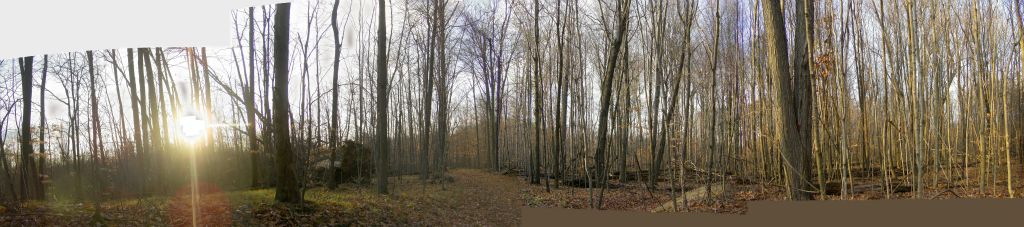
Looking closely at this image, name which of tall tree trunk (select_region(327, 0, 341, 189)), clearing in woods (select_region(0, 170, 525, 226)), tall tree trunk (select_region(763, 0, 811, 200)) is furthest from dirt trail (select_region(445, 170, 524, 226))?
A: tall tree trunk (select_region(763, 0, 811, 200))

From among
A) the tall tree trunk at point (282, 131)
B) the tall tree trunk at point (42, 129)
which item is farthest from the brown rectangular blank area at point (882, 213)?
the tall tree trunk at point (42, 129)

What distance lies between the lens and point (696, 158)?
2564mm

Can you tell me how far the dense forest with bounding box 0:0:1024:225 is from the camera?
209 cm

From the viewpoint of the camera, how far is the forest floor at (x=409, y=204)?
2234mm

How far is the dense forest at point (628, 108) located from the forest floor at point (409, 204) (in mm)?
23

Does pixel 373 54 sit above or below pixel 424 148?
above

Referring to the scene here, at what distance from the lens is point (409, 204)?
310 cm

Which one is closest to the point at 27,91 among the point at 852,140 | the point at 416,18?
the point at 416,18

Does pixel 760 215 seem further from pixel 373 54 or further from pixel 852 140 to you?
pixel 373 54

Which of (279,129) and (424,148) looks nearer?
(279,129)

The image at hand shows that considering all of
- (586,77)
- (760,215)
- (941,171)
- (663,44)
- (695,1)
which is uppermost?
(695,1)

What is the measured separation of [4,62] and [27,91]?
8.4 inches

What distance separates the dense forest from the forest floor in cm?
2

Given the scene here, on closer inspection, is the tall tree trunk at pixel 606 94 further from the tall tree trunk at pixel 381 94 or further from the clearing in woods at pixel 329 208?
the tall tree trunk at pixel 381 94
